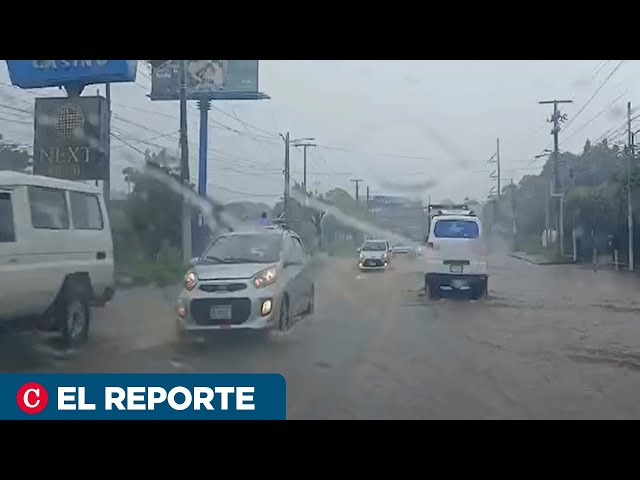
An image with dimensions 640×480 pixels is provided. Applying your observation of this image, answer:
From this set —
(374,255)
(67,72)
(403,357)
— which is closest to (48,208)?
(67,72)

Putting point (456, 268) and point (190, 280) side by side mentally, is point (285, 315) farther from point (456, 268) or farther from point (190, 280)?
A: point (456, 268)

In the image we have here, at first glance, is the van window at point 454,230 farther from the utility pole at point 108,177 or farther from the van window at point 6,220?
the van window at point 6,220

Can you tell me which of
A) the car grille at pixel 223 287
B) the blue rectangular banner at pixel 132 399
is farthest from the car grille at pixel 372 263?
the blue rectangular banner at pixel 132 399

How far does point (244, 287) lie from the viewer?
30.7 feet

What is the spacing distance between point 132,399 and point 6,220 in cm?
270

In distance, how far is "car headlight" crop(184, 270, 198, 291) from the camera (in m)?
9.42

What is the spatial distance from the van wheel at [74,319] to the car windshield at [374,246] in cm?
1143

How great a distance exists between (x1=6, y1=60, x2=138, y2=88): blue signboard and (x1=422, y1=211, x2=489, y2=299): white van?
8.91m

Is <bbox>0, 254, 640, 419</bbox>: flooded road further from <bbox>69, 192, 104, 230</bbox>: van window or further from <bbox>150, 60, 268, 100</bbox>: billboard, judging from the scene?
<bbox>150, 60, 268, 100</bbox>: billboard
